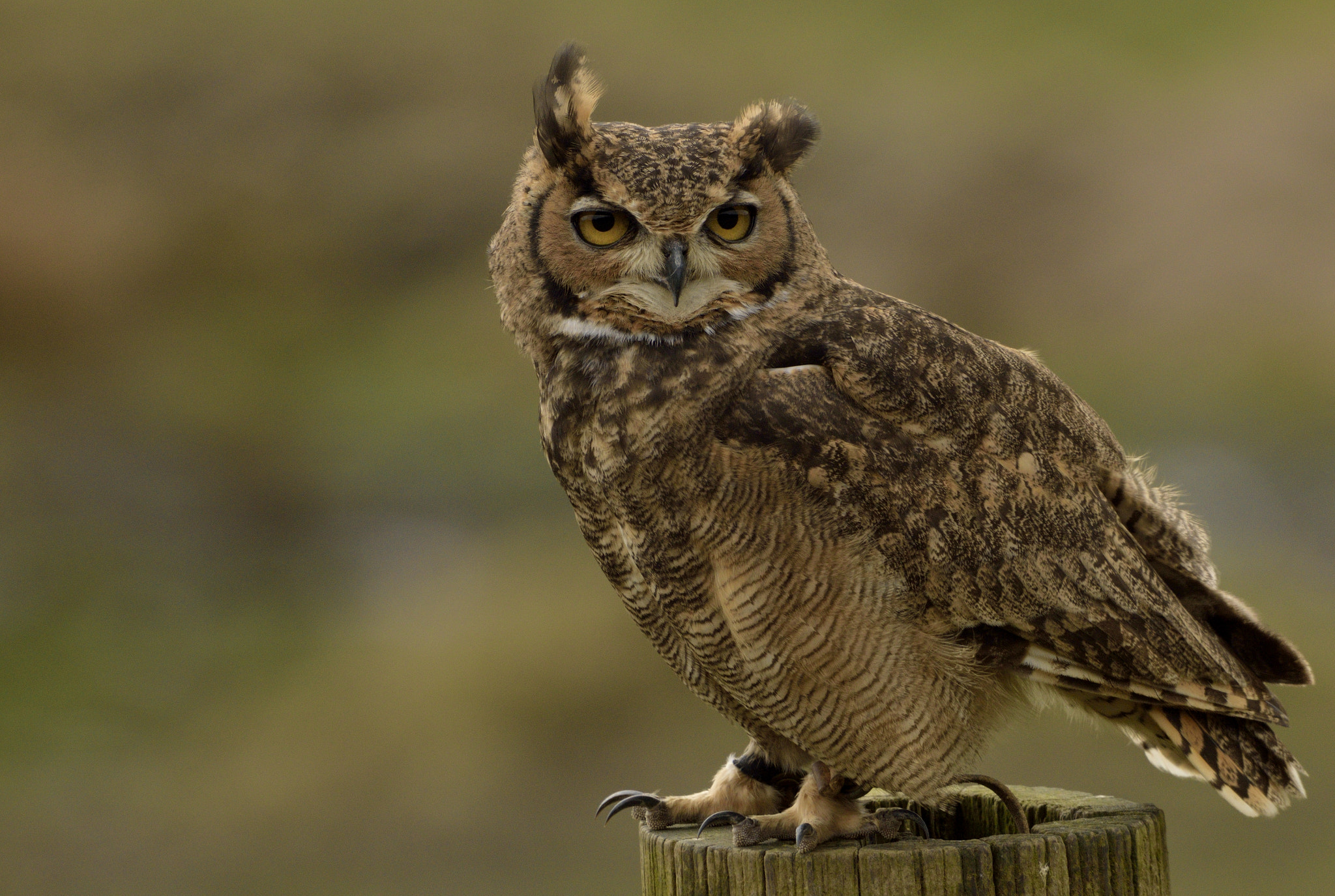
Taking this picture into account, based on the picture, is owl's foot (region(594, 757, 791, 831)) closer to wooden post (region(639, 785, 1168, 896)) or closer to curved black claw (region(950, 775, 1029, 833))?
wooden post (region(639, 785, 1168, 896))

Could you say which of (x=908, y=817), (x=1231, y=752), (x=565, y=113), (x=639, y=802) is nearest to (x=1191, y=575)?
(x=1231, y=752)

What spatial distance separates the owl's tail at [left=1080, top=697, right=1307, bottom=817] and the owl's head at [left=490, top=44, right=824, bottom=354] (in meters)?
1.23

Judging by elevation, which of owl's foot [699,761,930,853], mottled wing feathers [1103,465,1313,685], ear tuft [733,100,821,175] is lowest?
owl's foot [699,761,930,853]

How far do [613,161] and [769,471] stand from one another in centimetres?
69

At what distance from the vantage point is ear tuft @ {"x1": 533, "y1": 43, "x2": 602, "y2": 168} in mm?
2799

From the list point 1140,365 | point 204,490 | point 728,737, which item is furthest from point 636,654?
point 1140,365

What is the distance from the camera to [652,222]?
8.76 ft

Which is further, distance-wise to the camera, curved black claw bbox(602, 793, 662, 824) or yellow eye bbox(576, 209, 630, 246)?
curved black claw bbox(602, 793, 662, 824)

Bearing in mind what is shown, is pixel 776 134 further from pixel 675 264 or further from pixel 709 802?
pixel 709 802

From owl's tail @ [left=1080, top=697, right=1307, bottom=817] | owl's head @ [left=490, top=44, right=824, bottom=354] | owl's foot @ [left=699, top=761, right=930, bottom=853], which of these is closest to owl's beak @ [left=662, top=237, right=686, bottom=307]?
owl's head @ [left=490, top=44, right=824, bottom=354]

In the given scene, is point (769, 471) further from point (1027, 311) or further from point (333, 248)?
point (333, 248)

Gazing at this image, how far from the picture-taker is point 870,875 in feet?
7.80

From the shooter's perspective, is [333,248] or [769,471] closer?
[769,471]

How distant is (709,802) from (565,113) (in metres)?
1.55
